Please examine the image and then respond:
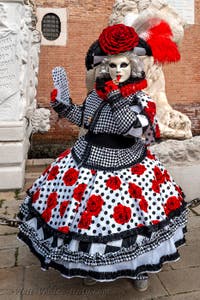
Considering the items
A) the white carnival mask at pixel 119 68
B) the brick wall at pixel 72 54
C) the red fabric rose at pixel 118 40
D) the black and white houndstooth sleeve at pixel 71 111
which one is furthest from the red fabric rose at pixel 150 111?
the brick wall at pixel 72 54

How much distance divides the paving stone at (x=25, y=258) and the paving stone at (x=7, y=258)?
0.05 metres

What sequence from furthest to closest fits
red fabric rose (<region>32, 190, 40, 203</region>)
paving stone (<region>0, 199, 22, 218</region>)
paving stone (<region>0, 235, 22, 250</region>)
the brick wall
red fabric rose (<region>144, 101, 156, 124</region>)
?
the brick wall < paving stone (<region>0, 199, 22, 218</region>) < paving stone (<region>0, 235, 22, 250</region>) < red fabric rose (<region>32, 190, 40, 203</region>) < red fabric rose (<region>144, 101, 156, 124</region>)

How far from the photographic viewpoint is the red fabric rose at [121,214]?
83.3 inches

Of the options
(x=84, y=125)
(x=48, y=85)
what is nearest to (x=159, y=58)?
(x=84, y=125)

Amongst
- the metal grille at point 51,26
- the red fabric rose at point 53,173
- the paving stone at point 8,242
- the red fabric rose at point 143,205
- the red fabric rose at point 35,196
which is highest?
the metal grille at point 51,26

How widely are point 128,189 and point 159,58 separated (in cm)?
85

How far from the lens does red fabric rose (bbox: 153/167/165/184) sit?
2347 millimetres

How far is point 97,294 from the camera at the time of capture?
8.00 feet

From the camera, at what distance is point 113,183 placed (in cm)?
220

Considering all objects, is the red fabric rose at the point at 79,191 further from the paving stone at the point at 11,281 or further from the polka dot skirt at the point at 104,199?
the paving stone at the point at 11,281

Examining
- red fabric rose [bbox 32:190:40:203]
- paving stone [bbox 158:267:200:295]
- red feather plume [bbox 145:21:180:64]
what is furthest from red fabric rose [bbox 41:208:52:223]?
red feather plume [bbox 145:21:180:64]

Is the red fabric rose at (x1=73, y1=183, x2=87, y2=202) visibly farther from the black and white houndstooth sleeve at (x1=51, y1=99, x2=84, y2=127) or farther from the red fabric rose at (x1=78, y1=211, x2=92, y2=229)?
the black and white houndstooth sleeve at (x1=51, y1=99, x2=84, y2=127)

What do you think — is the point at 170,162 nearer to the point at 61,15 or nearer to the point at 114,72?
the point at 114,72

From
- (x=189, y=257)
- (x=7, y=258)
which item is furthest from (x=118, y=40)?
(x=7, y=258)
